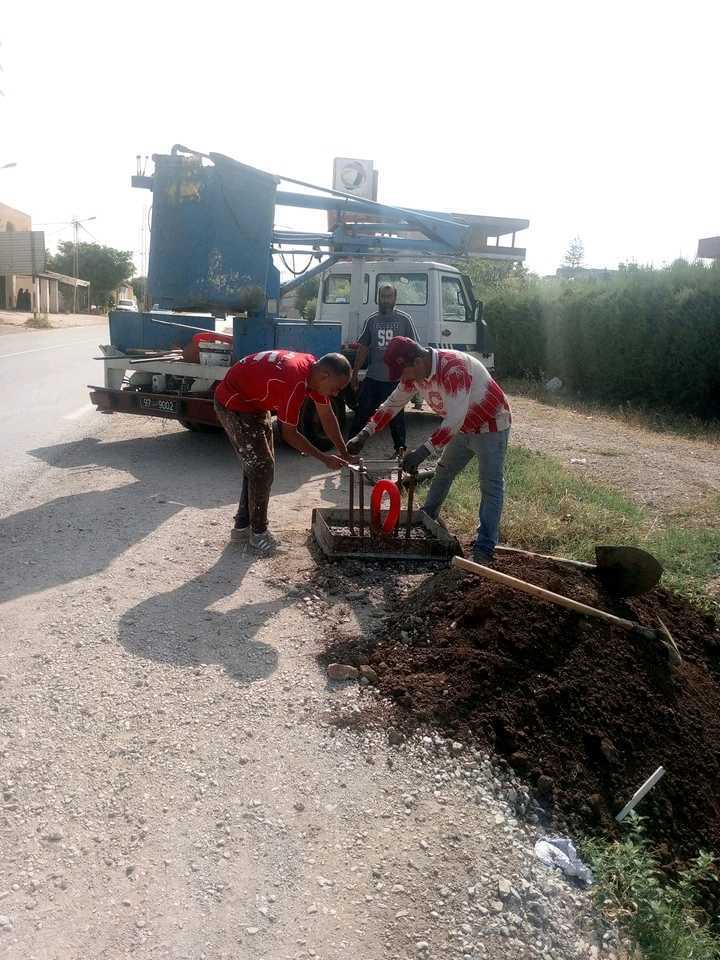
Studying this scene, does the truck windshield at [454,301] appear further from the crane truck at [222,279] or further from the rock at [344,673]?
the rock at [344,673]

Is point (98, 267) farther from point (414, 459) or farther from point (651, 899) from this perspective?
point (651, 899)

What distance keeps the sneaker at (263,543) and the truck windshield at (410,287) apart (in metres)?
6.04

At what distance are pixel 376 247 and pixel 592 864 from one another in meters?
9.07

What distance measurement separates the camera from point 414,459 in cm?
525

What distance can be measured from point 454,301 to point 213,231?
13.8ft

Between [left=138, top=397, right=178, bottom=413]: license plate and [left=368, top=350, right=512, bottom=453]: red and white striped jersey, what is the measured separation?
385 cm

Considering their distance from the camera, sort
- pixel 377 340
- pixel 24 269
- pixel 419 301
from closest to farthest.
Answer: pixel 377 340 < pixel 419 301 < pixel 24 269

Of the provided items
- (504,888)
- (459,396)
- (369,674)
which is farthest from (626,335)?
(504,888)

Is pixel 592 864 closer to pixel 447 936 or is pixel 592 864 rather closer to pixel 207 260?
pixel 447 936

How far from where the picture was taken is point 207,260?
8461 millimetres

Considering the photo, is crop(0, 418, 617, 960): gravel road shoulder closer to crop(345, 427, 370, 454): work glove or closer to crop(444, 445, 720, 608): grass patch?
A: crop(345, 427, 370, 454): work glove

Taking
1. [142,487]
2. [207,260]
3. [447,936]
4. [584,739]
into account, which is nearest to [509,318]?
[207,260]

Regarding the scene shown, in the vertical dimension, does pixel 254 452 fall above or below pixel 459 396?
below

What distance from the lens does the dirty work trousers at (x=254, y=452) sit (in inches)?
228
